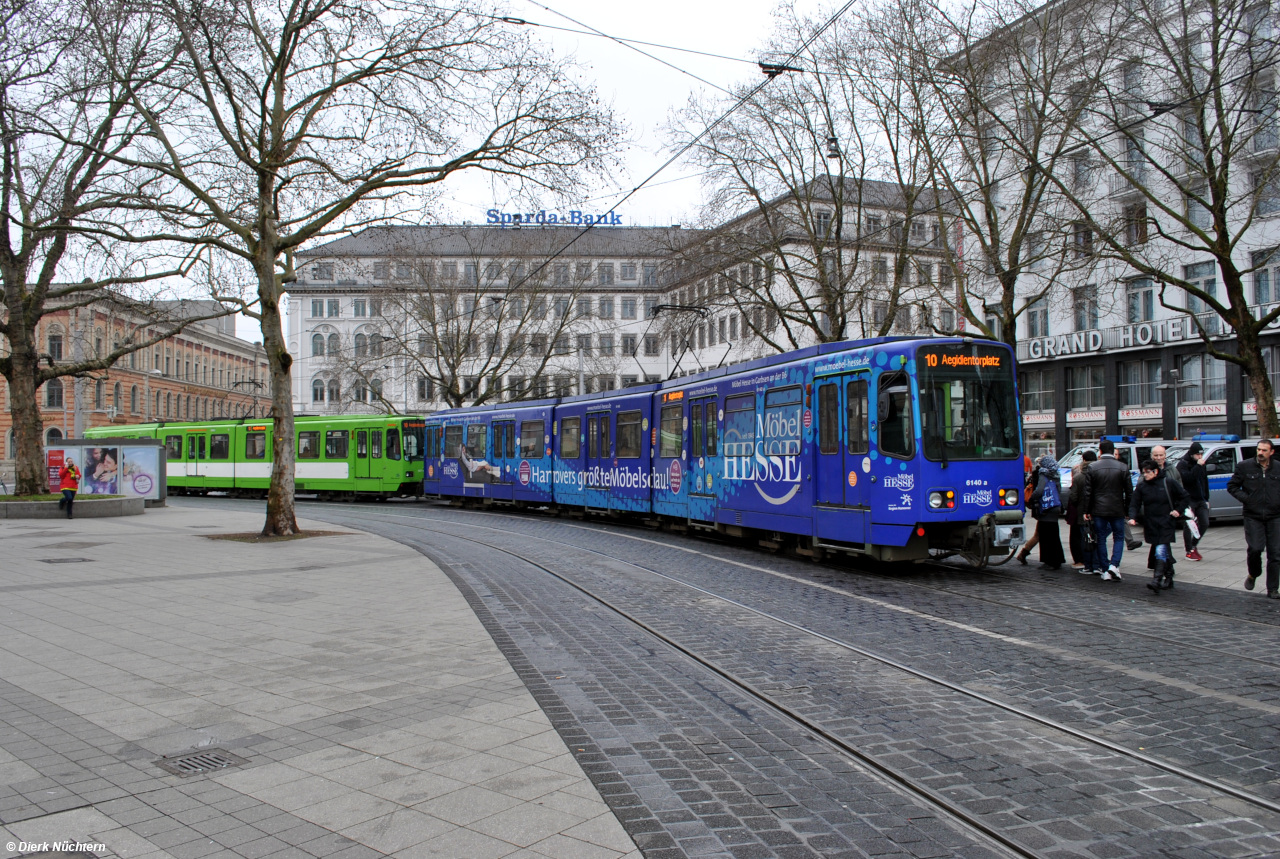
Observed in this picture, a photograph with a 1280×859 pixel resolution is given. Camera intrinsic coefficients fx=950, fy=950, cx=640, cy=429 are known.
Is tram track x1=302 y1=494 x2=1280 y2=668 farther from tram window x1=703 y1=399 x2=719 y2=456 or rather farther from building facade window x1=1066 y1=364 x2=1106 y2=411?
building facade window x1=1066 y1=364 x2=1106 y2=411

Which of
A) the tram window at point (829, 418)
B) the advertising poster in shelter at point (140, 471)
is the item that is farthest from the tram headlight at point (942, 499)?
the advertising poster in shelter at point (140, 471)

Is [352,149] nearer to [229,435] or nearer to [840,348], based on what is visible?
[840,348]

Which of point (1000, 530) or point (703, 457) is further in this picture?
point (703, 457)

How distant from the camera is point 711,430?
1681 centimetres

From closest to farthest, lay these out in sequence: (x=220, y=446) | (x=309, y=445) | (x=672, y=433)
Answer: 1. (x=672, y=433)
2. (x=309, y=445)
3. (x=220, y=446)

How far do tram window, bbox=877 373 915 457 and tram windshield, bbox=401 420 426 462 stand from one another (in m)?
22.8

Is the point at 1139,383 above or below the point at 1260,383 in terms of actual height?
above

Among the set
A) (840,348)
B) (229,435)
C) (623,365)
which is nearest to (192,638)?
(840,348)

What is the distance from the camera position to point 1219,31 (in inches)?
706

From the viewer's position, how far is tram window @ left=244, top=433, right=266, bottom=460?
36562 mm

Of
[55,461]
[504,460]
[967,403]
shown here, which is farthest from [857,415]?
[55,461]

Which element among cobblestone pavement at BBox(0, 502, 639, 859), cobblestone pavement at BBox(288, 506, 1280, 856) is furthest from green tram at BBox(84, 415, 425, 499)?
cobblestone pavement at BBox(0, 502, 639, 859)

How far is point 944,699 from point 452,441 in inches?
986

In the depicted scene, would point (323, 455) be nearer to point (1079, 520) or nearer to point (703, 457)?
point (703, 457)
